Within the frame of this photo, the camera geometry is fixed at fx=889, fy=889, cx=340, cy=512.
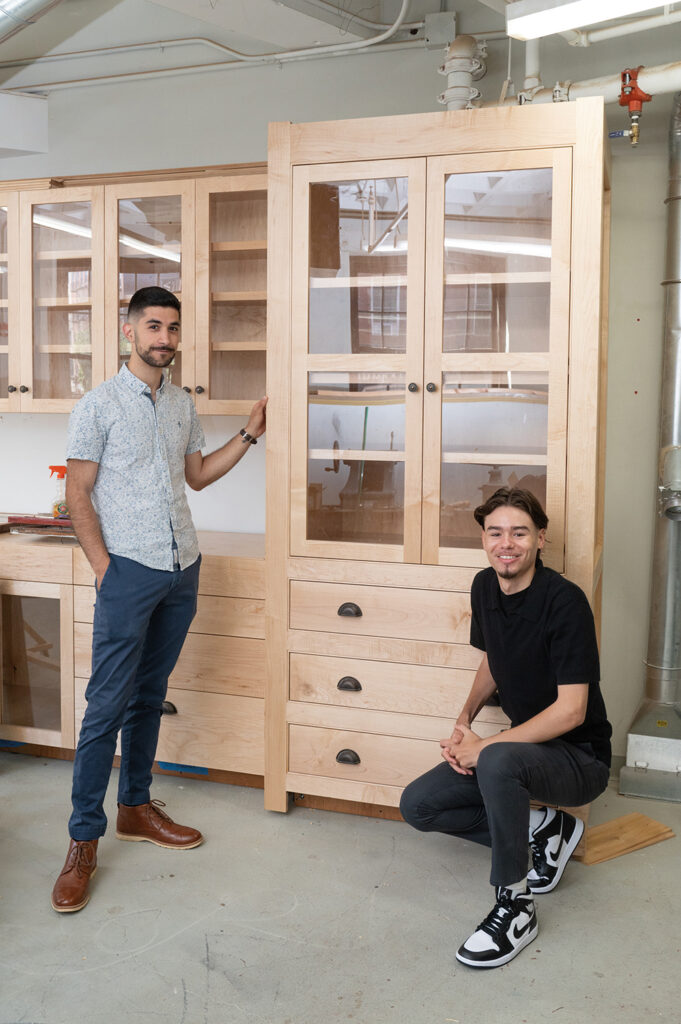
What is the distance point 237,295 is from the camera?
10.2ft

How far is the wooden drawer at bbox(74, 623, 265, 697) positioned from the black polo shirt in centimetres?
84

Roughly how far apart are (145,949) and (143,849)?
1.68 ft

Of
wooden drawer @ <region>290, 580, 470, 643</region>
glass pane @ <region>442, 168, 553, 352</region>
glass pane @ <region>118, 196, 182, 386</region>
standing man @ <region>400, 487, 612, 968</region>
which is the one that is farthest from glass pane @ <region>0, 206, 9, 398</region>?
standing man @ <region>400, 487, 612, 968</region>

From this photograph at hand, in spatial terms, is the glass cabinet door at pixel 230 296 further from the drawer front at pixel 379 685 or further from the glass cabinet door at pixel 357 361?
the drawer front at pixel 379 685

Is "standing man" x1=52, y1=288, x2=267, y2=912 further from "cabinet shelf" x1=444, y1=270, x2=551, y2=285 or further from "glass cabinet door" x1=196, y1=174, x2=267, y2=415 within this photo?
"cabinet shelf" x1=444, y1=270, x2=551, y2=285

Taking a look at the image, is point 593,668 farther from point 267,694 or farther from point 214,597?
point 214,597

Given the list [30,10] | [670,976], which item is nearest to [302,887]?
[670,976]

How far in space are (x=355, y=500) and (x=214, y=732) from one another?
91cm

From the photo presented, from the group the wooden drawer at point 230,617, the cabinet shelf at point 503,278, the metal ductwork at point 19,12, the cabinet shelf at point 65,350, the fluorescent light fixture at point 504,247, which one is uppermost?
the metal ductwork at point 19,12

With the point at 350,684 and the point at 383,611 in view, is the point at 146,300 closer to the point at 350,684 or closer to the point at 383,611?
the point at 383,611

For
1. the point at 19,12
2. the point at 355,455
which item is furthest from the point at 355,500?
the point at 19,12

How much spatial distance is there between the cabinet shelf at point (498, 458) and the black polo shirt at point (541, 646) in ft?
1.19

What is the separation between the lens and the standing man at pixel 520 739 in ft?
6.71

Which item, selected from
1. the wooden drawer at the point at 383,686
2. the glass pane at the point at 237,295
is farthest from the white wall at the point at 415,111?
the wooden drawer at the point at 383,686
